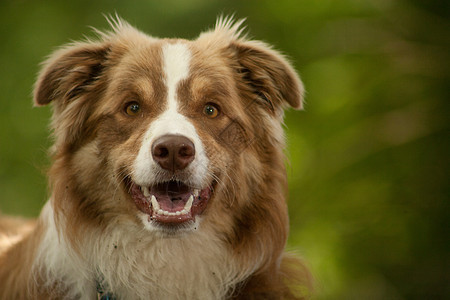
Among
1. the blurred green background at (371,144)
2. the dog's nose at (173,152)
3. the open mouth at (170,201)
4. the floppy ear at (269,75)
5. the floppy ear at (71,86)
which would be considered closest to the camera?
the dog's nose at (173,152)

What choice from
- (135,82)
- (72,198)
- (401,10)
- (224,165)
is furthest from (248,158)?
(401,10)

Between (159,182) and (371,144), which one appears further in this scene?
(371,144)

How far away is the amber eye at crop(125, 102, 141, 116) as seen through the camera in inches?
142

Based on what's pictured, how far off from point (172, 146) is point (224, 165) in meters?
0.47

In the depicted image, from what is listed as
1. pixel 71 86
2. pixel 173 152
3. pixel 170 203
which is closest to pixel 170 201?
pixel 170 203

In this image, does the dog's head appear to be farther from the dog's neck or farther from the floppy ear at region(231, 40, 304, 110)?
the dog's neck

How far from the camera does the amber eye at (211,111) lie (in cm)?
365

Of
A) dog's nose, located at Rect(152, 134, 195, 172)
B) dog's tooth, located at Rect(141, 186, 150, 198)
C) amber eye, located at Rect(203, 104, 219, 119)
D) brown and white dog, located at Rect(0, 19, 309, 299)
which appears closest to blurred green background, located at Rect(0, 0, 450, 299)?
brown and white dog, located at Rect(0, 19, 309, 299)

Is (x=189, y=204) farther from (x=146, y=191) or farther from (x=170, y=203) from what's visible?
(x=146, y=191)

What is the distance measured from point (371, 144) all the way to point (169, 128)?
4261 millimetres

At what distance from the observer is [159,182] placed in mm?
3350

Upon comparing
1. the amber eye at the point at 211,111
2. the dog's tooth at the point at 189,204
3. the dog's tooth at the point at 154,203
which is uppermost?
the amber eye at the point at 211,111

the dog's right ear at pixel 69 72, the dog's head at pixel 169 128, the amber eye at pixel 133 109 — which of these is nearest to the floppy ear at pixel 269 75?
the dog's head at pixel 169 128

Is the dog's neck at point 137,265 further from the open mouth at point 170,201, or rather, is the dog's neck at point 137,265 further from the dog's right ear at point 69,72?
the dog's right ear at point 69,72
